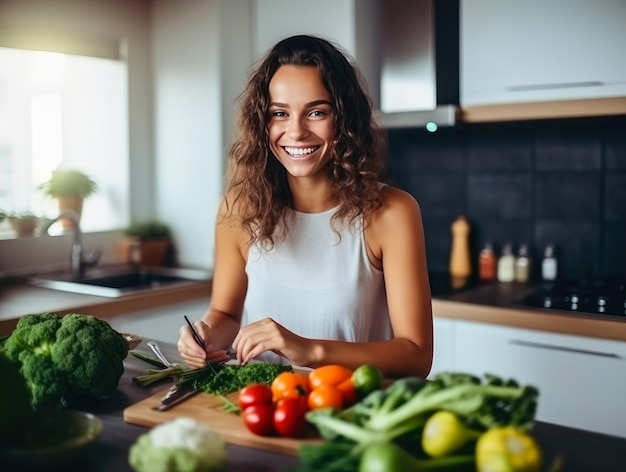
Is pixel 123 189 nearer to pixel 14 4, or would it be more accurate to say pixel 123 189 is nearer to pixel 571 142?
pixel 14 4

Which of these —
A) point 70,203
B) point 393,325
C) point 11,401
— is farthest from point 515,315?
point 70,203

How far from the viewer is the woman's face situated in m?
1.60

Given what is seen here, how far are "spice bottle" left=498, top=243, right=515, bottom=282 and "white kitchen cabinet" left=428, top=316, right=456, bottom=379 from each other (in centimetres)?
49

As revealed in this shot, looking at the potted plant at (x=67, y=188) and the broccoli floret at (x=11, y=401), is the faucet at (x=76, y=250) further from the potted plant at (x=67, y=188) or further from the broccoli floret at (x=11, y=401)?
the broccoli floret at (x=11, y=401)

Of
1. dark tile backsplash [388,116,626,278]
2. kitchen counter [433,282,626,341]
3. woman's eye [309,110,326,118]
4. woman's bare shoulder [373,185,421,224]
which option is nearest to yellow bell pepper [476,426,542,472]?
woman's bare shoulder [373,185,421,224]

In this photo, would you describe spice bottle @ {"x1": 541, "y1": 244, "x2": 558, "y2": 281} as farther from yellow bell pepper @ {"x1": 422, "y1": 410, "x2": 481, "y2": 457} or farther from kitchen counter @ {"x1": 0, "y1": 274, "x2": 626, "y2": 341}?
yellow bell pepper @ {"x1": 422, "y1": 410, "x2": 481, "y2": 457}

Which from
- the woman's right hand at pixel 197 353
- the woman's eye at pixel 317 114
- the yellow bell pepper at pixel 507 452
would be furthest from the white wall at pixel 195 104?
the yellow bell pepper at pixel 507 452

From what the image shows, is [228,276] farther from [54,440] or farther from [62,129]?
[62,129]

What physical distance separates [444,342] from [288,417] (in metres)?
1.41

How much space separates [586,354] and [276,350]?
1.20 metres

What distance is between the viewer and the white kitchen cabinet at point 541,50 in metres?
2.25

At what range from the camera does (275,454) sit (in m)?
1.03

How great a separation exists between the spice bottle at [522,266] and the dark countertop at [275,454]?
1626mm

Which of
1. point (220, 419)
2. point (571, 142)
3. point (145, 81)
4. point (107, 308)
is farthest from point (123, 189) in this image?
point (220, 419)
